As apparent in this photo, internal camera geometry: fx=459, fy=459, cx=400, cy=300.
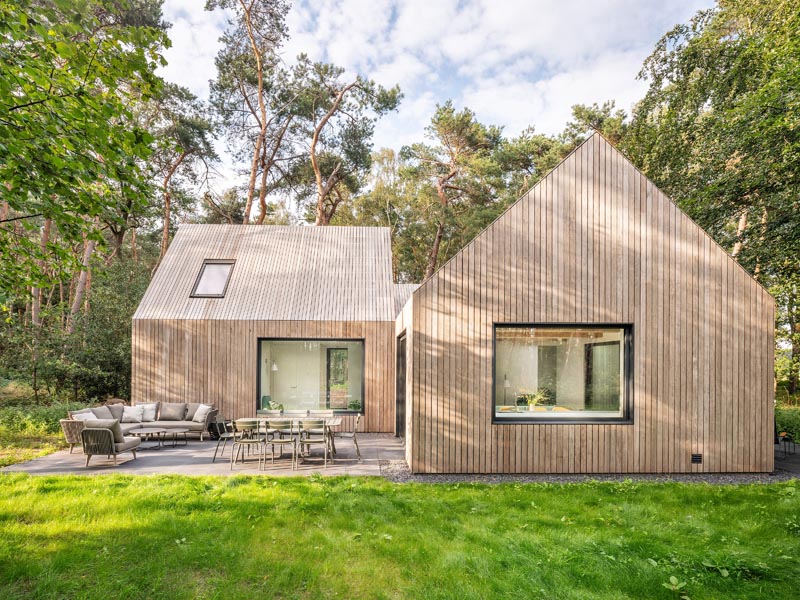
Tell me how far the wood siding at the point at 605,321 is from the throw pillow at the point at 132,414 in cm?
627

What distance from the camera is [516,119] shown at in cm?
2119

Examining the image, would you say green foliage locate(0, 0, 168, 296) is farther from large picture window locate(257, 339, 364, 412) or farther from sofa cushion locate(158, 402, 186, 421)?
large picture window locate(257, 339, 364, 412)

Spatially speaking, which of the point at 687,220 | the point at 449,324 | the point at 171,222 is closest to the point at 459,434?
the point at 449,324

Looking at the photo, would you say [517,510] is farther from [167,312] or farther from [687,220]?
[167,312]

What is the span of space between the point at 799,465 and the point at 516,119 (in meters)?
17.6

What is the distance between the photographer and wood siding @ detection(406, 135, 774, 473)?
21.9 feet

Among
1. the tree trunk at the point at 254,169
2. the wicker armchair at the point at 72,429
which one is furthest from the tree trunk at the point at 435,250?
the wicker armchair at the point at 72,429

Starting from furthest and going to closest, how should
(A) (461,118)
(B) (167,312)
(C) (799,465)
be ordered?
(A) (461,118) < (B) (167,312) < (C) (799,465)

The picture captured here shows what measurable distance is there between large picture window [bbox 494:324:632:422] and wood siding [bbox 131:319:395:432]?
13.8 ft

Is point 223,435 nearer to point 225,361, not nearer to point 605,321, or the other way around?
point 225,361

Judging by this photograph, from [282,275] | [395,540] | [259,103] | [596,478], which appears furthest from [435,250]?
[395,540]

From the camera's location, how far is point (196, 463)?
750cm

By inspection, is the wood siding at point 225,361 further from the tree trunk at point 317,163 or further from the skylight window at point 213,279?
the tree trunk at point 317,163

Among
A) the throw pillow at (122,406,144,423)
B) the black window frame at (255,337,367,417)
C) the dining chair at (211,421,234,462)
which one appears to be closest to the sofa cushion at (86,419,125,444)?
the dining chair at (211,421,234,462)
